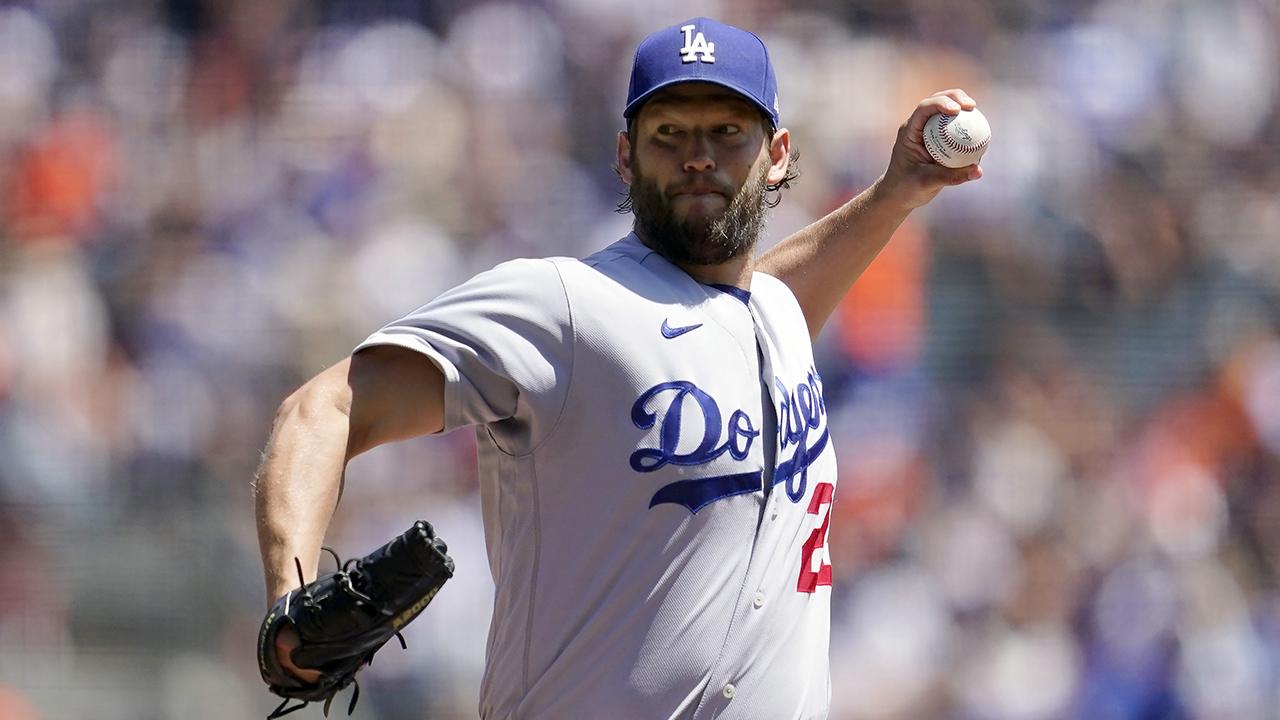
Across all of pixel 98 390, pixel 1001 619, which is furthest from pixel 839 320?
pixel 98 390

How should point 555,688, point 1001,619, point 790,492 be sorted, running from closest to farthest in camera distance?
point 555,688 → point 790,492 → point 1001,619

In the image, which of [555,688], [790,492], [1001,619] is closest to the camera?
[555,688]

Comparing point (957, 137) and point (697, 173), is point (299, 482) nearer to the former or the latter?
point (697, 173)

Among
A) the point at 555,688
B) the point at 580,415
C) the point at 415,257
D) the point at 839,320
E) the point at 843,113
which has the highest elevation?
the point at 843,113

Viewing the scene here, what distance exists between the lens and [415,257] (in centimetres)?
559

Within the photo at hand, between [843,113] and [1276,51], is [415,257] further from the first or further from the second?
[1276,51]

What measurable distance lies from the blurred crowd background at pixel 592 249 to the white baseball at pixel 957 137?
106 inches

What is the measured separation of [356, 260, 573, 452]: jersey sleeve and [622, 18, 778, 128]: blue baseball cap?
46 centimetres

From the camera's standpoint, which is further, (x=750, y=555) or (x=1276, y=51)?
(x=1276, y=51)

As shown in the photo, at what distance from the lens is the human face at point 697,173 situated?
7.69 feet

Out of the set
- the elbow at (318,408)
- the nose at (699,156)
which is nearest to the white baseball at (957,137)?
the nose at (699,156)

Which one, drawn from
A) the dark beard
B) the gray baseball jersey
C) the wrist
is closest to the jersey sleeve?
the gray baseball jersey

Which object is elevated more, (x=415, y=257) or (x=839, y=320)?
(x=415, y=257)

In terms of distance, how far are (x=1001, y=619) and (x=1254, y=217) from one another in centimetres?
222
